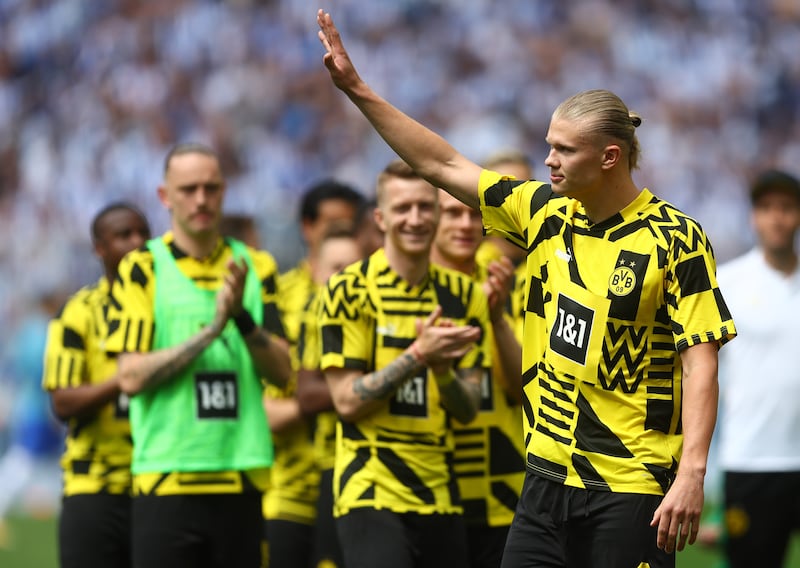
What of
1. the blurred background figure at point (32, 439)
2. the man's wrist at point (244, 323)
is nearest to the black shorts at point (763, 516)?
the man's wrist at point (244, 323)

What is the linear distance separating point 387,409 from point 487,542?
936mm

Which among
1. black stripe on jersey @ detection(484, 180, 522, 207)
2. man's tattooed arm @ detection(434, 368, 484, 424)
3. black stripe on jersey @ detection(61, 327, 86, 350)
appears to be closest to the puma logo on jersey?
black stripe on jersey @ detection(484, 180, 522, 207)

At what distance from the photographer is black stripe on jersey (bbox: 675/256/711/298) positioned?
4.42 m

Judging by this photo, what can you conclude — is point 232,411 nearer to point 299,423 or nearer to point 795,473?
point 299,423

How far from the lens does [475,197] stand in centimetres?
500

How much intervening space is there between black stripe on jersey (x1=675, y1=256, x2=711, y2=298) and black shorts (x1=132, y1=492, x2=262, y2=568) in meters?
2.77

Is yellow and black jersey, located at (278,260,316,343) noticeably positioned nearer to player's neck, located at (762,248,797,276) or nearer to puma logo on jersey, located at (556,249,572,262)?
player's neck, located at (762,248,797,276)

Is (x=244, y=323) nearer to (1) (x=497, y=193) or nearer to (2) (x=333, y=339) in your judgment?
(2) (x=333, y=339)

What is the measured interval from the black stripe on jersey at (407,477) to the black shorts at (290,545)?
2.17 m

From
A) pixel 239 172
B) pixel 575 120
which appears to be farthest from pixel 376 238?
pixel 239 172

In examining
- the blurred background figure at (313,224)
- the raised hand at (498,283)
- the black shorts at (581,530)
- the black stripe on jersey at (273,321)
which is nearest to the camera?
the black shorts at (581,530)

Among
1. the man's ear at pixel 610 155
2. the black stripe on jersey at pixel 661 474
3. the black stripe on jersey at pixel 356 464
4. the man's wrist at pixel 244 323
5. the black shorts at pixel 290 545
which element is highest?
the man's ear at pixel 610 155

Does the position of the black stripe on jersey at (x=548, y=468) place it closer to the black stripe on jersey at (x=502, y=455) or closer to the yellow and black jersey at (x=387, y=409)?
the yellow and black jersey at (x=387, y=409)

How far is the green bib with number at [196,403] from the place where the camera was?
6.30m
